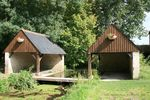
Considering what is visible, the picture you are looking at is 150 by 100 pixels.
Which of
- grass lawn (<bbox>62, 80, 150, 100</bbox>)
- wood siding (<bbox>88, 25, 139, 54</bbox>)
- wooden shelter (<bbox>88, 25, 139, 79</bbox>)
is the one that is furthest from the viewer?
wood siding (<bbox>88, 25, 139, 54</bbox>)

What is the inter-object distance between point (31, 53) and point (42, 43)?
1.49 m

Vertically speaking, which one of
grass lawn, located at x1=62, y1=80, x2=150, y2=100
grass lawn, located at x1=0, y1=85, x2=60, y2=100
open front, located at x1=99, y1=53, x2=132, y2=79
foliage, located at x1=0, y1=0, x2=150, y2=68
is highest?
foliage, located at x1=0, y1=0, x2=150, y2=68

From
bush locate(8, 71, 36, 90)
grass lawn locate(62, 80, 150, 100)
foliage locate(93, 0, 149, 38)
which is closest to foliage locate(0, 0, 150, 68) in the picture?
foliage locate(93, 0, 149, 38)

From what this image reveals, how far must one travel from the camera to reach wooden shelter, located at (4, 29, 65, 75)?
32281mm

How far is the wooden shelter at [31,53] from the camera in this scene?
32281mm

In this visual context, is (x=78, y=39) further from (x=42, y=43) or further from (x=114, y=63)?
(x=42, y=43)

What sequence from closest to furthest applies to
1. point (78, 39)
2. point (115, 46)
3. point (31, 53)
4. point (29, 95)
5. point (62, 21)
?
point (29, 95) → point (115, 46) → point (31, 53) → point (78, 39) → point (62, 21)

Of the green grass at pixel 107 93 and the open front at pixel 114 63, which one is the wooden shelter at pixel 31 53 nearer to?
the open front at pixel 114 63

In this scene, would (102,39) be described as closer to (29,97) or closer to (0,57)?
(29,97)

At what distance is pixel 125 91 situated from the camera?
19.8 meters

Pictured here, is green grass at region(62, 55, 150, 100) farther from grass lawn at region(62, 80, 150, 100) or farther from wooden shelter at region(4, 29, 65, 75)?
wooden shelter at region(4, 29, 65, 75)

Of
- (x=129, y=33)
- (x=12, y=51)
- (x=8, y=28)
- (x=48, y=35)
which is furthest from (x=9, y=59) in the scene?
(x=129, y=33)

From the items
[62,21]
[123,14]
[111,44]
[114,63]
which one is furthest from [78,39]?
[111,44]

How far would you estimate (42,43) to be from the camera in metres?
35.1
